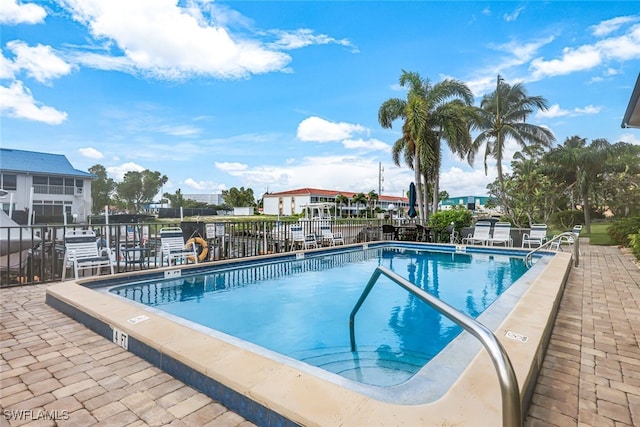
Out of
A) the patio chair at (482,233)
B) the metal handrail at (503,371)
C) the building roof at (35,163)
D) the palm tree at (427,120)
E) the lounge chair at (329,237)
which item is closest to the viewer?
the metal handrail at (503,371)

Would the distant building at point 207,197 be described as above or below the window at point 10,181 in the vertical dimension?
above

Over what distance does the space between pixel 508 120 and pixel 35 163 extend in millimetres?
33736

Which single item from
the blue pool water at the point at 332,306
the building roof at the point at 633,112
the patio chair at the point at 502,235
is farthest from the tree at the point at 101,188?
the building roof at the point at 633,112

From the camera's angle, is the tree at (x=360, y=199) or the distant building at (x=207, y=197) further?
the distant building at (x=207, y=197)

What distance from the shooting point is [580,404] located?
1.99 meters

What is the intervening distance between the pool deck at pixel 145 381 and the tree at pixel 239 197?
184 feet

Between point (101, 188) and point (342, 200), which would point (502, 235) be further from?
point (101, 188)

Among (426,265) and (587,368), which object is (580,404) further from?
(426,265)

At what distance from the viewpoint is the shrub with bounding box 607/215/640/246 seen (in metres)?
11.5

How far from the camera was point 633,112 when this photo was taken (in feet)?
17.8

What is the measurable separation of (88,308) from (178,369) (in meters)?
1.65

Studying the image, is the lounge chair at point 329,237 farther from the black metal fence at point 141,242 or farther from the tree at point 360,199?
the tree at point 360,199

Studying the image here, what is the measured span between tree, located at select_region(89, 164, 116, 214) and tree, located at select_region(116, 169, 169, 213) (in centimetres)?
120

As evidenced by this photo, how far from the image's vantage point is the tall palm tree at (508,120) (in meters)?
19.1
